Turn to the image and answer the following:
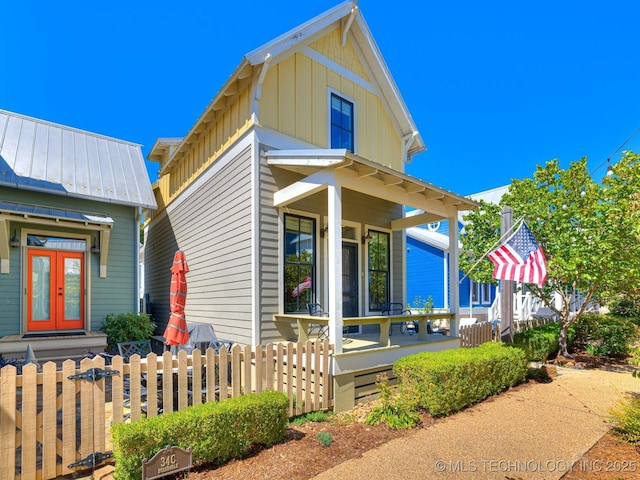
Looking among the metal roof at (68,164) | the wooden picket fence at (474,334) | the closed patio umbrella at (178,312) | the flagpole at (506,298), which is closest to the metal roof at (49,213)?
the metal roof at (68,164)

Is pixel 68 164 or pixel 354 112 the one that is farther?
pixel 68 164

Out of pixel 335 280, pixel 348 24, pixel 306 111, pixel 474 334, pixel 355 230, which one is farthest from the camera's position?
pixel 474 334

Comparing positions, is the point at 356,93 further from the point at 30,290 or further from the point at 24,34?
the point at 24,34

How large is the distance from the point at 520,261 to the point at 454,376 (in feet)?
9.73

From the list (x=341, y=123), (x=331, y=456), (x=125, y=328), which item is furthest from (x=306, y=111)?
(x=125, y=328)

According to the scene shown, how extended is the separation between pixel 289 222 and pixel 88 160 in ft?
22.9

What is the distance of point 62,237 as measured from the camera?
9.49 m

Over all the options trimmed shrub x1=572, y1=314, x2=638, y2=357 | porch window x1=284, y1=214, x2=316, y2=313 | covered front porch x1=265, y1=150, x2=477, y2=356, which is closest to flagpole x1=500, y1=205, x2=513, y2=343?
covered front porch x1=265, y1=150, x2=477, y2=356

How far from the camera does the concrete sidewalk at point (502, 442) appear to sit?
3.83m

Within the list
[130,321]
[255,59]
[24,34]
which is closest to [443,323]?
[130,321]

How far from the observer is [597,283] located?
8.60 metres

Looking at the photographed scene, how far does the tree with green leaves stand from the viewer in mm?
7660

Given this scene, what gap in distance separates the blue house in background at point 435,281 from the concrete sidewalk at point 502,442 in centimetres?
998

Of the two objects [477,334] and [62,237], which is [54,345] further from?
[477,334]
